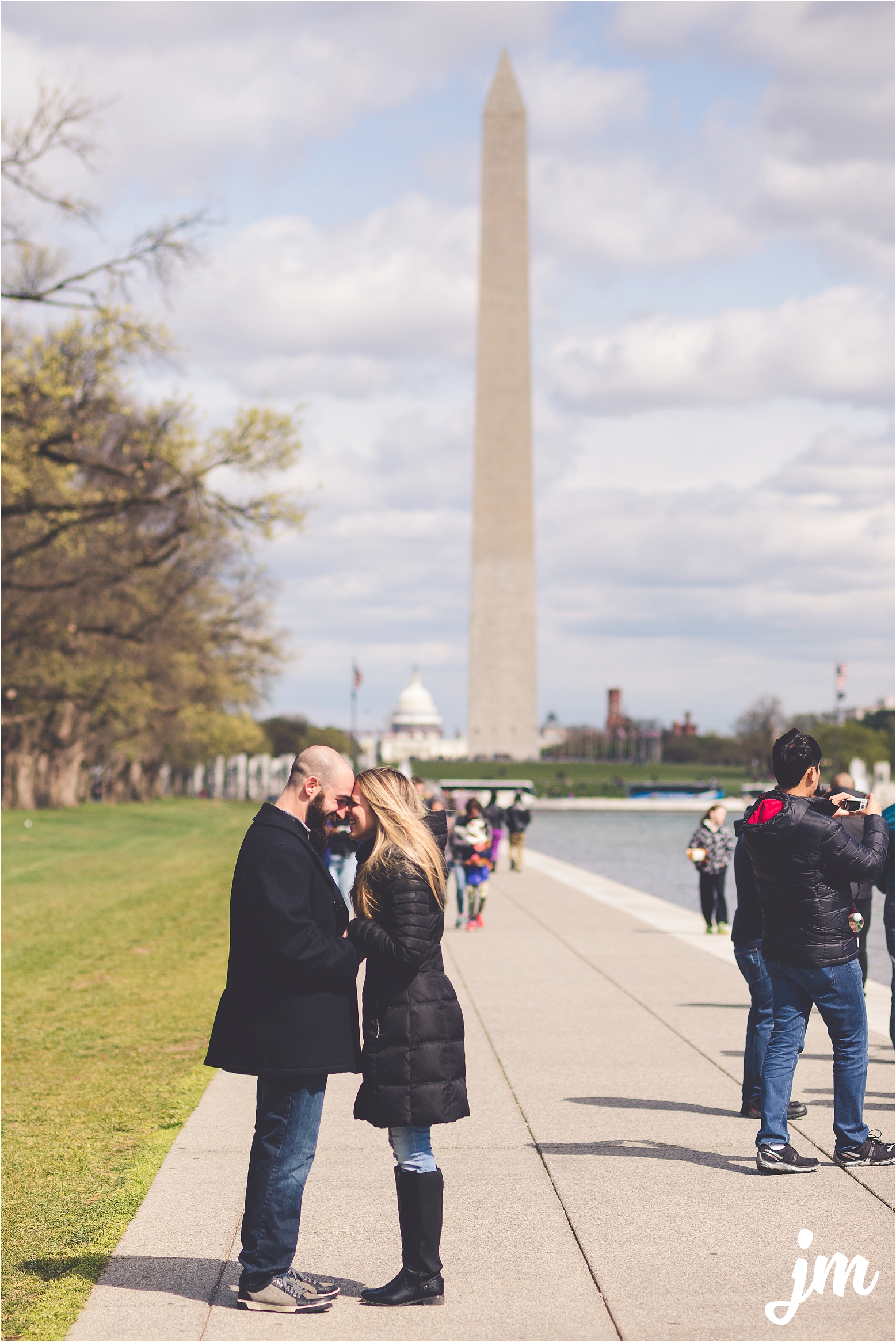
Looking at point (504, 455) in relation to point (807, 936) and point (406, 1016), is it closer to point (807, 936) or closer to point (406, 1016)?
point (807, 936)

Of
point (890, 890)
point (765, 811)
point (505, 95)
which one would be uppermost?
point (505, 95)

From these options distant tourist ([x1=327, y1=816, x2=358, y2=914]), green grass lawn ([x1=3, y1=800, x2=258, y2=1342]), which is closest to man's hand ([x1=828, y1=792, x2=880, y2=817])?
green grass lawn ([x1=3, y1=800, x2=258, y2=1342])

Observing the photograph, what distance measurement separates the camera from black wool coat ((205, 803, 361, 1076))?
465cm

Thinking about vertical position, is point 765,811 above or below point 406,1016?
above

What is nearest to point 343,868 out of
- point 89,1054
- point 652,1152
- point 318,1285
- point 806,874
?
point 89,1054

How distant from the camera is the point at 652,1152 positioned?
674 centimetres

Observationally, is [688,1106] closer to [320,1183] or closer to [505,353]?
[320,1183]

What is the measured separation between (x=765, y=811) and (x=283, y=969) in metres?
2.62

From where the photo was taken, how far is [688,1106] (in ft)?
25.3

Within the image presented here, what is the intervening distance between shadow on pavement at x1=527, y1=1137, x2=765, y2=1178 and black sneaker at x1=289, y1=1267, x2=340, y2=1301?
2.02 meters

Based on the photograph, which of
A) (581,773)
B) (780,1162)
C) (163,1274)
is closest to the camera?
(163,1274)

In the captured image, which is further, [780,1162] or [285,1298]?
[780,1162]

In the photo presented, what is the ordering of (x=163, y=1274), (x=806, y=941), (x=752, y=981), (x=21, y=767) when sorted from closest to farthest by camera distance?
(x=163, y=1274)
(x=806, y=941)
(x=752, y=981)
(x=21, y=767)

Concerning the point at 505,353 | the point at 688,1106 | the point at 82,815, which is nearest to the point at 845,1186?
the point at 688,1106
